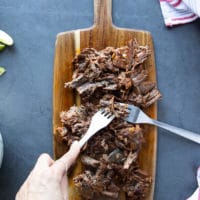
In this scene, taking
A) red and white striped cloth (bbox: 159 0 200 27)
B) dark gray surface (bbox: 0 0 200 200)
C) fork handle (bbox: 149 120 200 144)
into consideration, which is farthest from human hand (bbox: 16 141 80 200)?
red and white striped cloth (bbox: 159 0 200 27)

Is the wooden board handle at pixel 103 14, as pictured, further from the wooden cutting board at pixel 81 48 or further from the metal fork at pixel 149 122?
the metal fork at pixel 149 122

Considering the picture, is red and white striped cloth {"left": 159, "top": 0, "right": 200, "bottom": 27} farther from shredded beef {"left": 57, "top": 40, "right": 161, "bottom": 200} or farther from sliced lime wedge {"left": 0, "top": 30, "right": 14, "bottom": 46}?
sliced lime wedge {"left": 0, "top": 30, "right": 14, "bottom": 46}

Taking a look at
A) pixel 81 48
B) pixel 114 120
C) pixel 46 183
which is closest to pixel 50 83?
pixel 81 48

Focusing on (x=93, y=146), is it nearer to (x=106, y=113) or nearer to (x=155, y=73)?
(x=106, y=113)

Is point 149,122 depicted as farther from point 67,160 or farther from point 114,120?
point 67,160

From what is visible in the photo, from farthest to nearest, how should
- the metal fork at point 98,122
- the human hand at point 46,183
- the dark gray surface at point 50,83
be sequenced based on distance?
1. the dark gray surface at point 50,83
2. the metal fork at point 98,122
3. the human hand at point 46,183

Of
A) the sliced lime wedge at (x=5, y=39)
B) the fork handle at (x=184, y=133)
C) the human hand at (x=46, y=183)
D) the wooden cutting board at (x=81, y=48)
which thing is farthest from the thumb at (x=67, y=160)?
the sliced lime wedge at (x=5, y=39)
